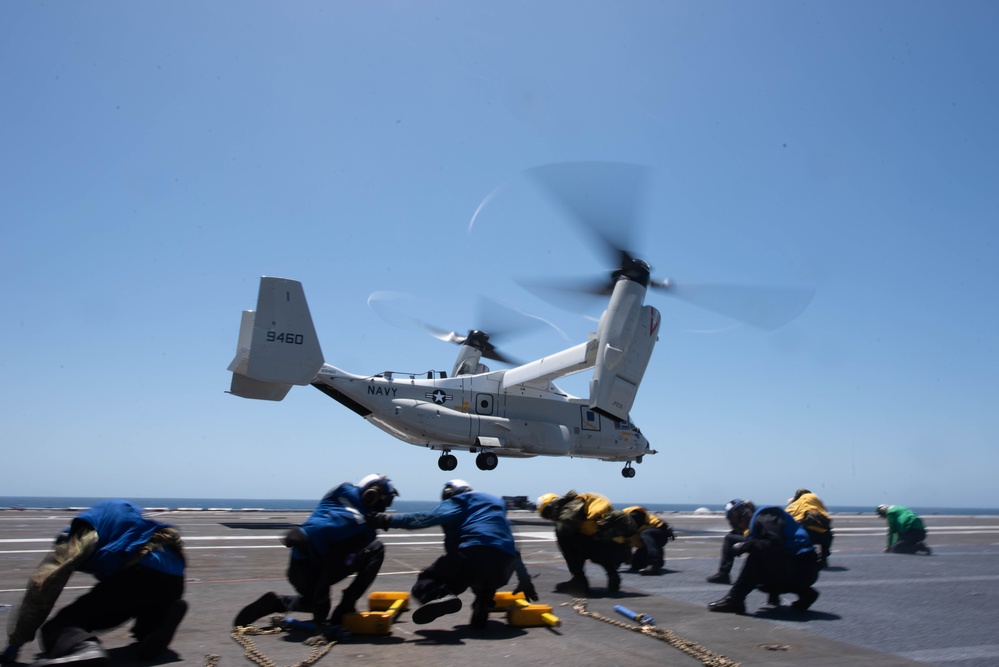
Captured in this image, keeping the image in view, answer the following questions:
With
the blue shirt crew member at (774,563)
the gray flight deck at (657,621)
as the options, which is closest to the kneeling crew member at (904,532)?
the gray flight deck at (657,621)

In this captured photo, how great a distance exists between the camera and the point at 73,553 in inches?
184

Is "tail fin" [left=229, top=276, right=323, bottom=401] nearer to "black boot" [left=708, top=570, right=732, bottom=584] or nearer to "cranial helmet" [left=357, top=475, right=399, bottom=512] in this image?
"black boot" [left=708, top=570, right=732, bottom=584]

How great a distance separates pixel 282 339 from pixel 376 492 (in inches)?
704

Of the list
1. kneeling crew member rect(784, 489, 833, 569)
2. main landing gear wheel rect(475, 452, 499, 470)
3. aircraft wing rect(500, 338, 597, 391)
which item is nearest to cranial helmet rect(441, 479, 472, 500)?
kneeling crew member rect(784, 489, 833, 569)

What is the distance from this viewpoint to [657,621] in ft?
22.6

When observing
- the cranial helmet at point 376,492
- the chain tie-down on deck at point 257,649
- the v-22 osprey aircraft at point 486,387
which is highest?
the v-22 osprey aircraft at point 486,387

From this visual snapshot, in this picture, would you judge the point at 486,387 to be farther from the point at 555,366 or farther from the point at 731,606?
the point at 731,606

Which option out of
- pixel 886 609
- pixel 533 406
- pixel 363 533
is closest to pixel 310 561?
pixel 363 533

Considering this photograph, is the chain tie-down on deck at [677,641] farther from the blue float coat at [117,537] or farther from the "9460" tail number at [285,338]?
the "9460" tail number at [285,338]

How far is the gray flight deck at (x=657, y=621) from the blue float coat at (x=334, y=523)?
0.74 m

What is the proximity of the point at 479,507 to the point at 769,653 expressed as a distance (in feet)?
8.96

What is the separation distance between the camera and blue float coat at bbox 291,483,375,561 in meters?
6.11

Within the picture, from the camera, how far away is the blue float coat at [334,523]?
6.11 m

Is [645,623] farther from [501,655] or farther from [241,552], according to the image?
[241,552]
